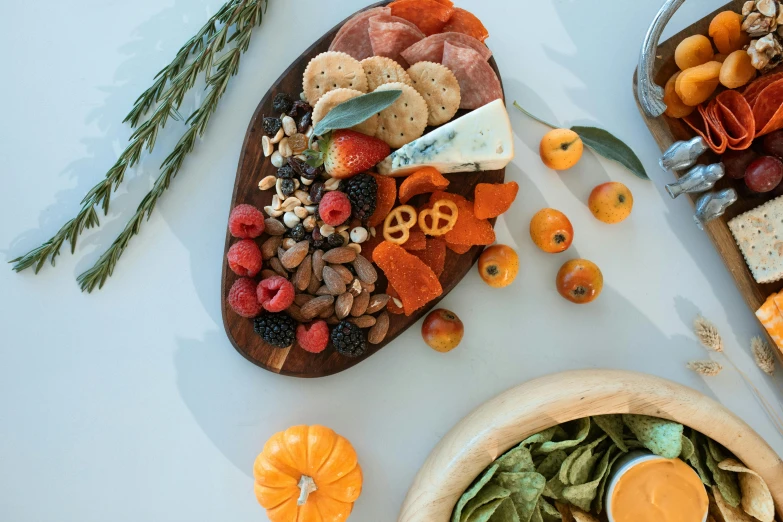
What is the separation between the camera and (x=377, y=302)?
157 centimetres

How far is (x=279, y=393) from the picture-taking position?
5.56ft

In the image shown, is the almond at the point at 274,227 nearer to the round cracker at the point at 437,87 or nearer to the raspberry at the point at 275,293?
the raspberry at the point at 275,293

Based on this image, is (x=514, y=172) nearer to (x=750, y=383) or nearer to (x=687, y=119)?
(x=687, y=119)

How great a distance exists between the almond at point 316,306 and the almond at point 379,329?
14 centimetres

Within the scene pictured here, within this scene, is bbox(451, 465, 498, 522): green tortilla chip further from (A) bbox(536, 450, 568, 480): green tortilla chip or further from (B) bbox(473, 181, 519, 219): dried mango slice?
(B) bbox(473, 181, 519, 219): dried mango slice

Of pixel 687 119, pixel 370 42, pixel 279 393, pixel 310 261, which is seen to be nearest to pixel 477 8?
pixel 370 42

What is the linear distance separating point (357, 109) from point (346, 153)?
0.12 m

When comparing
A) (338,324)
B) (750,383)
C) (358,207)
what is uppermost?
(358,207)

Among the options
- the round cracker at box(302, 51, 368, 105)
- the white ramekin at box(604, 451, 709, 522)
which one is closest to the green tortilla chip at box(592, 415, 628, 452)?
the white ramekin at box(604, 451, 709, 522)

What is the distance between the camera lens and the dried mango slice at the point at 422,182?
1500 millimetres

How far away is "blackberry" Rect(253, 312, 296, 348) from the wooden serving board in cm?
9

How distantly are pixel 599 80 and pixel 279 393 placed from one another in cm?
136

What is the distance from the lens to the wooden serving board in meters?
1.60

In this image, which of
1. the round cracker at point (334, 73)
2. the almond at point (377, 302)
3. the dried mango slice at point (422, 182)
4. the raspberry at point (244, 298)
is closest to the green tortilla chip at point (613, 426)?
the almond at point (377, 302)
